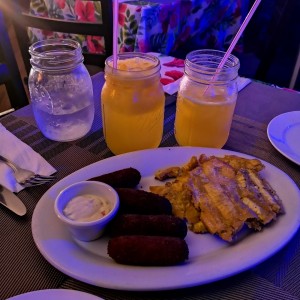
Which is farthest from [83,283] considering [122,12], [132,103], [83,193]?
[122,12]

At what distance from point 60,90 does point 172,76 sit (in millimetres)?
588

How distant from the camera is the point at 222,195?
754 mm

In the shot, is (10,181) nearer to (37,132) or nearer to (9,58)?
(37,132)

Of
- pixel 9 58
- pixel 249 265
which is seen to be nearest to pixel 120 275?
pixel 249 265

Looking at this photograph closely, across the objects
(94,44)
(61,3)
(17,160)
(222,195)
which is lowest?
(94,44)

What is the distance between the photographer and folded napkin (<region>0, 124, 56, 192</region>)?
849 millimetres

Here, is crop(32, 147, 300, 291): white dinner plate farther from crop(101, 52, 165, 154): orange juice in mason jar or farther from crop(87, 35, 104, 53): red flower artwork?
crop(87, 35, 104, 53): red flower artwork

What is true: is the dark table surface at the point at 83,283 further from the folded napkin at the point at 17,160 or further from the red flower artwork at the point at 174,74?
the red flower artwork at the point at 174,74

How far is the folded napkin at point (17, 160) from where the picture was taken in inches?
33.4

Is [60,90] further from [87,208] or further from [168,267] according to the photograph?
[168,267]

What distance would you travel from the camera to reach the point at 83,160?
0.97 meters

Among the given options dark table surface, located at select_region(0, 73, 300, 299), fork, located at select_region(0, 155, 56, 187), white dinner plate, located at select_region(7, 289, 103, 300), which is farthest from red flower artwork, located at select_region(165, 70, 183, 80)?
white dinner plate, located at select_region(7, 289, 103, 300)

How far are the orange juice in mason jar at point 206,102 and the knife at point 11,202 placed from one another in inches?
20.4

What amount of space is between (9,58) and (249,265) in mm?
1987
